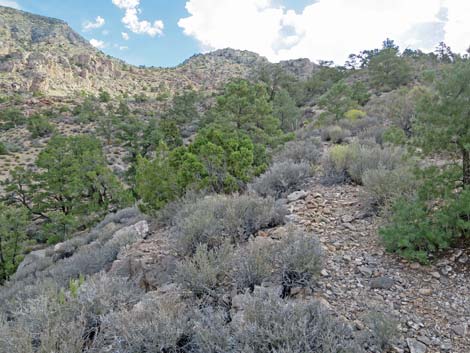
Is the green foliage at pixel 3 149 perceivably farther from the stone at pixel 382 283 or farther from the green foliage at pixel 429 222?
the stone at pixel 382 283

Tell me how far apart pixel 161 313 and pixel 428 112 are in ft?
13.1

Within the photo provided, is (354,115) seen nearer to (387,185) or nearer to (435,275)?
(387,185)

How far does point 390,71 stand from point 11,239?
27.7 m

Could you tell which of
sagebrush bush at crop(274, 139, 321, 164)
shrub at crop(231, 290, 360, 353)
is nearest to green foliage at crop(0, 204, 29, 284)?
sagebrush bush at crop(274, 139, 321, 164)

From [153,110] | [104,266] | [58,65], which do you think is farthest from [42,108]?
[104,266]

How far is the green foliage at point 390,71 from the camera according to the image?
24844 mm

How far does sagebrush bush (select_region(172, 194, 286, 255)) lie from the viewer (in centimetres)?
481

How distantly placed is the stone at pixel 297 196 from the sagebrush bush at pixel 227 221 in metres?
0.51

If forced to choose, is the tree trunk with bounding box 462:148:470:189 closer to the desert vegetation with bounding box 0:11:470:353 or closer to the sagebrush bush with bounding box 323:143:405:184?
the desert vegetation with bounding box 0:11:470:353

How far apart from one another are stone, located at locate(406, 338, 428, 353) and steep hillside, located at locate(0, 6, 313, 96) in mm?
56906

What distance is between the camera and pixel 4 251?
50.1 ft

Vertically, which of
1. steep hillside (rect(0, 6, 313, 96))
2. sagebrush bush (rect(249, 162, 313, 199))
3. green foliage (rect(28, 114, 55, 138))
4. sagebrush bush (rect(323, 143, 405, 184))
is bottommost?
sagebrush bush (rect(249, 162, 313, 199))

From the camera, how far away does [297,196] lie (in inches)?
236

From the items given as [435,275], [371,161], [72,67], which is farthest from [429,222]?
[72,67]
